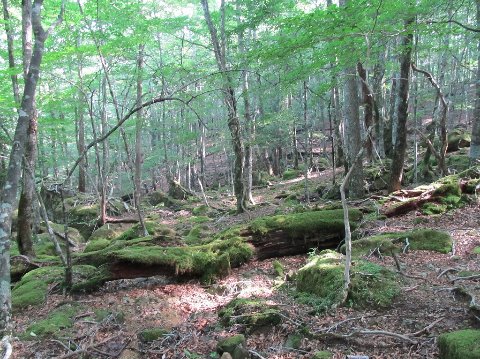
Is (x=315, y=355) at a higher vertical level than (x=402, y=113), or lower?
→ lower

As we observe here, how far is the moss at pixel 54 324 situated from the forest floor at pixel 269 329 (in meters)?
0.14

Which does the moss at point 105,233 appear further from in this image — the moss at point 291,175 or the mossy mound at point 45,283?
the moss at point 291,175

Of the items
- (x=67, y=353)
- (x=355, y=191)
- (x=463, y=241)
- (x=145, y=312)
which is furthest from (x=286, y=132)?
(x=67, y=353)

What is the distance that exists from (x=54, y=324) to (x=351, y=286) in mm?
4543

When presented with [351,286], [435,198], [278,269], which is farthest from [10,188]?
[435,198]

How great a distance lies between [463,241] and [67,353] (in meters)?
7.26

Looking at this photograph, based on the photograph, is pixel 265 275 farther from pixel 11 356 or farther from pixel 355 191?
pixel 355 191

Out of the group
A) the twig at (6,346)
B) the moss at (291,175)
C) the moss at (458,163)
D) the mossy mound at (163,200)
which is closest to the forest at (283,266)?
the twig at (6,346)

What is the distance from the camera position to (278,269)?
7555 mm

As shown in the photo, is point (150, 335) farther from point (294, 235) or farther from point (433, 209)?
point (433, 209)

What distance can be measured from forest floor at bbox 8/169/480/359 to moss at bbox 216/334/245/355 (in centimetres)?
15

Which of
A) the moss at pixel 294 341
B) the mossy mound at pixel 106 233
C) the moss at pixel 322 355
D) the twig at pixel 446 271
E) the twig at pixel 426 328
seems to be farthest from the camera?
the mossy mound at pixel 106 233

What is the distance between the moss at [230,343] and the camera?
463 cm

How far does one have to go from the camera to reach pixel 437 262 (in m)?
6.59
